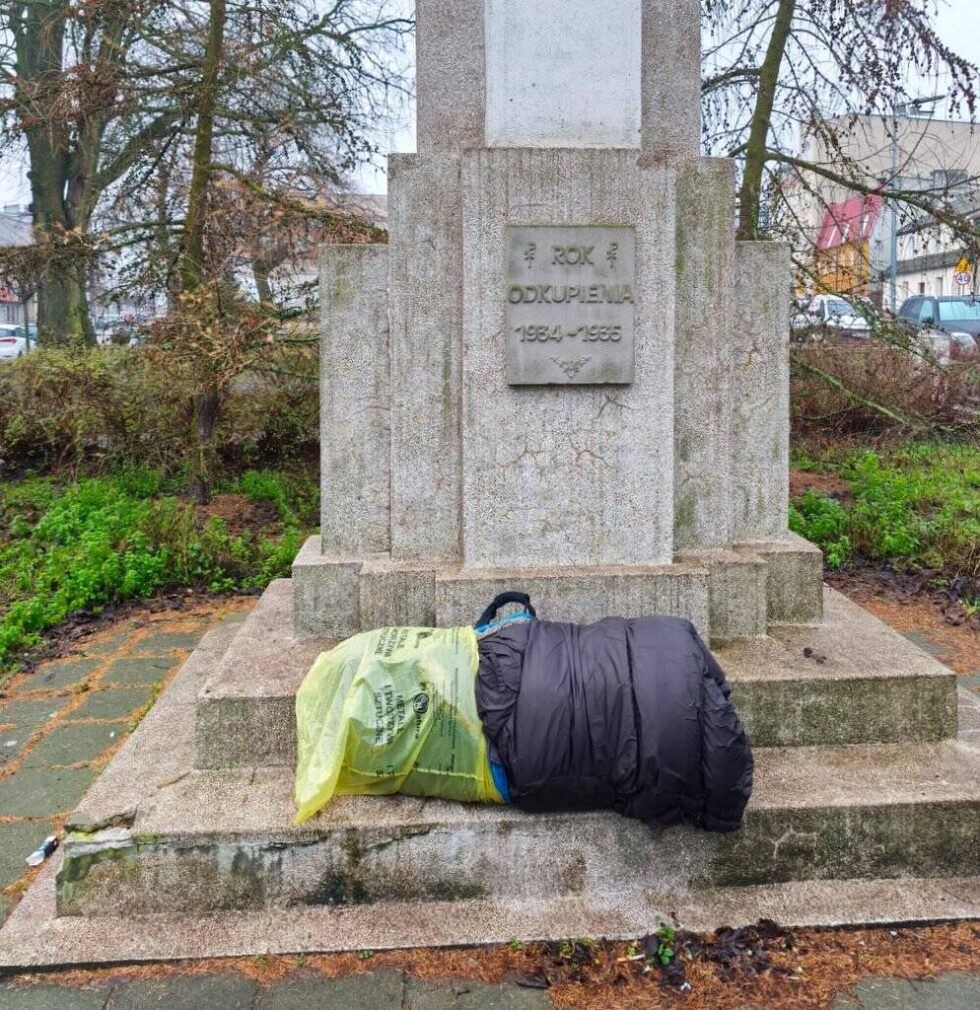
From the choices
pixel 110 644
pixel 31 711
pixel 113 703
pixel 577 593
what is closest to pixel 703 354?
pixel 577 593

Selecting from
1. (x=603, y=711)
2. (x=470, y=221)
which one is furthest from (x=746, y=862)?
(x=470, y=221)

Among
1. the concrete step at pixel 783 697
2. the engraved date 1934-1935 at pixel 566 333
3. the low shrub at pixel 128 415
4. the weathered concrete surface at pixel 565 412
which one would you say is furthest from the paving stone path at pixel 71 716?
the low shrub at pixel 128 415

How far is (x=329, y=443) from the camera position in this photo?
3670mm

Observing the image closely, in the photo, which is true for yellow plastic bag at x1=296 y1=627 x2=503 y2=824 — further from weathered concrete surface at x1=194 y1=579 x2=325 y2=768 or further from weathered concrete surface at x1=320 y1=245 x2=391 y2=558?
→ weathered concrete surface at x1=320 y1=245 x2=391 y2=558

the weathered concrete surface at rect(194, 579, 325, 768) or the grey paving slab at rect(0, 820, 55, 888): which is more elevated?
the weathered concrete surface at rect(194, 579, 325, 768)

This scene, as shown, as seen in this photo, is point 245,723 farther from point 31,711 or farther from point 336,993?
point 31,711

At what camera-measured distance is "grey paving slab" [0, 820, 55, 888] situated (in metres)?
3.14

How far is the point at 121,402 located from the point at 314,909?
6681mm

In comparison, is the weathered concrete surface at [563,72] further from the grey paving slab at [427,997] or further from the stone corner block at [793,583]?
the grey paving slab at [427,997]

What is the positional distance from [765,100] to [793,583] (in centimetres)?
553

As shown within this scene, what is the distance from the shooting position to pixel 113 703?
463 centimetres

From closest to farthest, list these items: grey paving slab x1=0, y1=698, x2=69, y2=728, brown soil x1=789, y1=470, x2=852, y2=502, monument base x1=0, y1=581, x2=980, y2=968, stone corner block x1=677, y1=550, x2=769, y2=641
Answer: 1. monument base x1=0, y1=581, x2=980, y2=968
2. stone corner block x1=677, y1=550, x2=769, y2=641
3. grey paving slab x1=0, y1=698, x2=69, y2=728
4. brown soil x1=789, y1=470, x2=852, y2=502

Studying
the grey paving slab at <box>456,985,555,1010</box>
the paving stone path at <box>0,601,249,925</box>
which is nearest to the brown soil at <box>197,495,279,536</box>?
the paving stone path at <box>0,601,249,925</box>

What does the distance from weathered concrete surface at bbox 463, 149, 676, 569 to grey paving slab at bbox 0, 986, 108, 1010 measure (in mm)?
1770
